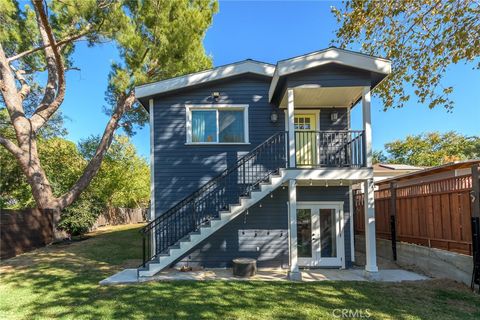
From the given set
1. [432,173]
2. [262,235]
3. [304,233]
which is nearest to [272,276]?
[262,235]

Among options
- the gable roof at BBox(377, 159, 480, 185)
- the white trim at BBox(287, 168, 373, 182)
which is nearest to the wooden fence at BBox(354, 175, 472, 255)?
the gable roof at BBox(377, 159, 480, 185)

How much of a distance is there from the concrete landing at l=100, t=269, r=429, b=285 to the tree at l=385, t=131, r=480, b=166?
25657mm

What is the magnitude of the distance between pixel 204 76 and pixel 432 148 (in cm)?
3228

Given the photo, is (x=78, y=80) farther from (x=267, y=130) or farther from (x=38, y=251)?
(x=267, y=130)

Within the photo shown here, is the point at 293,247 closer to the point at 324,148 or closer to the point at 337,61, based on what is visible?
the point at 324,148

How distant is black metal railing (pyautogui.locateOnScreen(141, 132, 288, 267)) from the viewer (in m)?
8.51

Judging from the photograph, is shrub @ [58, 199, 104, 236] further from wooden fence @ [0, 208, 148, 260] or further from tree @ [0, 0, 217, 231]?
wooden fence @ [0, 208, 148, 260]

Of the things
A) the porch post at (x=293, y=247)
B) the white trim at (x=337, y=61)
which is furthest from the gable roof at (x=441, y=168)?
the porch post at (x=293, y=247)

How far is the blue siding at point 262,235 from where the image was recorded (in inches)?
334

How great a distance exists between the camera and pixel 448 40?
302 inches

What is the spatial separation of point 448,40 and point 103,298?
9.65 m

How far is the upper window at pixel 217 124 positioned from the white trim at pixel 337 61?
2141 mm

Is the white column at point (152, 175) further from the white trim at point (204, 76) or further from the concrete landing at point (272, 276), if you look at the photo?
the concrete landing at point (272, 276)

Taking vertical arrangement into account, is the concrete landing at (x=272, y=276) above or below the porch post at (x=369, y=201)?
below
